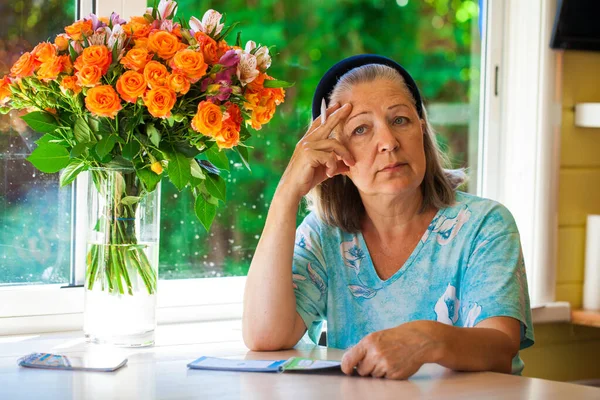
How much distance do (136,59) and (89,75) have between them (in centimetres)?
10

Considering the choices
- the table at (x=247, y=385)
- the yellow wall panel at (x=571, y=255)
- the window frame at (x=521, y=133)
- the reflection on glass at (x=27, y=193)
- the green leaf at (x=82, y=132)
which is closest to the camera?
the table at (x=247, y=385)

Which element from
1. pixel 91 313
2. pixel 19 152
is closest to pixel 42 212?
pixel 19 152

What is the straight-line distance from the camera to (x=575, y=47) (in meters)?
2.97

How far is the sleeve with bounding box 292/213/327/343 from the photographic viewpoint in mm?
2051

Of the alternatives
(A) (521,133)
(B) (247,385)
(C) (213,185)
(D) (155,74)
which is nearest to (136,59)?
(D) (155,74)

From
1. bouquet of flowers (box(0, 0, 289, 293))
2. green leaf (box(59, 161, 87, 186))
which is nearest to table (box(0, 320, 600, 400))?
bouquet of flowers (box(0, 0, 289, 293))

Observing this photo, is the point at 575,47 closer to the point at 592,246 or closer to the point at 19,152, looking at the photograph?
the point at 592,246

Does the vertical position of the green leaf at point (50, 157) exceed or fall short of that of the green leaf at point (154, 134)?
it falls short

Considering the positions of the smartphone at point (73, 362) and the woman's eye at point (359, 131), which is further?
the woman's eye at point (359, 131)

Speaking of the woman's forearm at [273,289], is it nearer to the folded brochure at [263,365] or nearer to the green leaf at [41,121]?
the folded brochure at [263,365]

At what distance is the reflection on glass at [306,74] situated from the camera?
8.64 ft

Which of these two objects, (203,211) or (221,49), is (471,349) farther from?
(221,49)

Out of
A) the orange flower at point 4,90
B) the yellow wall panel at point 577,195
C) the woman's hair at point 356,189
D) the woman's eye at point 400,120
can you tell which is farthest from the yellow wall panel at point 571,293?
the orange flower at point 4,90

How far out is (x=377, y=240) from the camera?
217cm
